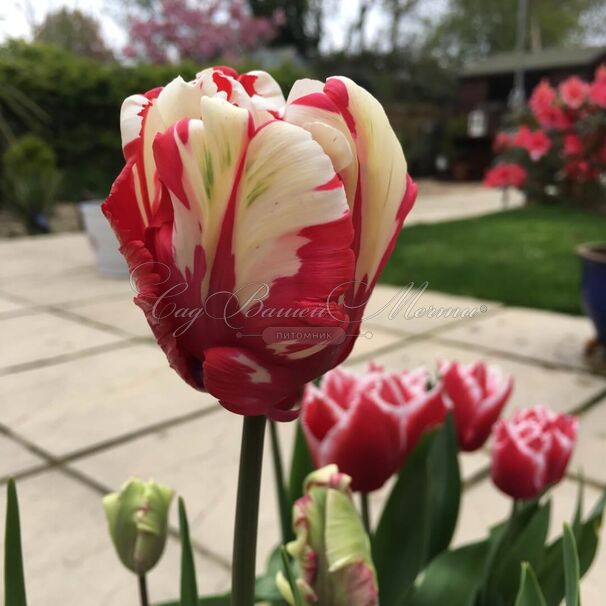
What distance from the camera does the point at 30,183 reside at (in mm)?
7789

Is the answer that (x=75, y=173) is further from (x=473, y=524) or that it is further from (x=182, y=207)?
(x=182, y=207)

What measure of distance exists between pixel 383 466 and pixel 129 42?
643 inches

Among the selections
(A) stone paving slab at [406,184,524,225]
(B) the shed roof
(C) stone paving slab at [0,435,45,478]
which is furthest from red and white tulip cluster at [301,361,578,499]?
(B) the shed roof

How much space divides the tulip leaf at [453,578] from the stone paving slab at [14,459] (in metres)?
1.43

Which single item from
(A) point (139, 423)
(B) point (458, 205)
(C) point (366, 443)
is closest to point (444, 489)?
(C) point (366, 443)

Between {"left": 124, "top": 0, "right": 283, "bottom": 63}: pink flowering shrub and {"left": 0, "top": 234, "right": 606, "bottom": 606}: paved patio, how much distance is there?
40.7 feet

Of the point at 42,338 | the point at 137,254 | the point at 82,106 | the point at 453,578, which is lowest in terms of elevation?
the point at 42,338

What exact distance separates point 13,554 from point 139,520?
4.5 inches

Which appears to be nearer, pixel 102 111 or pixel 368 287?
pixel 368 287

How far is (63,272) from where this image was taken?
5.03 meters

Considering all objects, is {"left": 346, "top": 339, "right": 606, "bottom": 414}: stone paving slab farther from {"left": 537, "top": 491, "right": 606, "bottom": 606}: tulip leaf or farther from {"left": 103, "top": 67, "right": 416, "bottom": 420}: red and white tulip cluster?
{"left": 103, "top": 67, "right": 416, "bottom": 420}: red and white tulip cluster

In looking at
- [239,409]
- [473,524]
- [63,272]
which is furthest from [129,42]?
[239,409]

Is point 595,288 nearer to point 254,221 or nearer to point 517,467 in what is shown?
point 517,467

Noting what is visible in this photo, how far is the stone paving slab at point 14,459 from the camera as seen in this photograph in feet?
6.43
